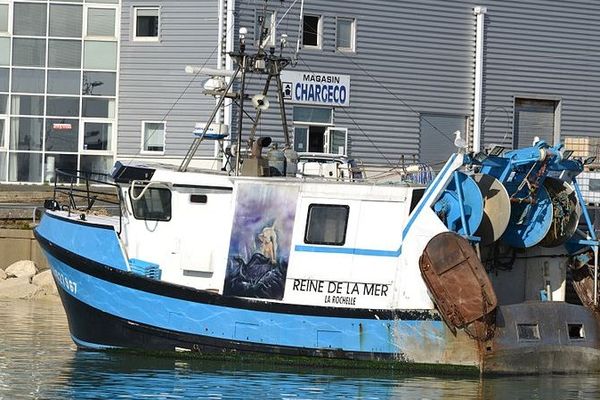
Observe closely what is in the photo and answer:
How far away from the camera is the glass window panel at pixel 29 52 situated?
94.9ft

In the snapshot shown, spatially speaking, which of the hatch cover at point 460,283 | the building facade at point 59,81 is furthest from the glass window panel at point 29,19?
the hatch cover at point 460,283

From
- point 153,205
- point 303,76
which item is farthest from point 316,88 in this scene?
point 153,205

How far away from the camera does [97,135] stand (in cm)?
2903

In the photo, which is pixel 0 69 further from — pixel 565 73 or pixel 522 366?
pixel 522 366

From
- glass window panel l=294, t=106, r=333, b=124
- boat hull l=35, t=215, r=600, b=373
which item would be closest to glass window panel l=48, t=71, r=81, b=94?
glass window panel l=294, t=106, r=333, b=124

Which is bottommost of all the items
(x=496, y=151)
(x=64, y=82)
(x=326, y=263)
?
(x=326, y=263)

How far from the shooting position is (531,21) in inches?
1234

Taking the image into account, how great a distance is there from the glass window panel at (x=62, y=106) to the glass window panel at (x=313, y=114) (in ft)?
16.6

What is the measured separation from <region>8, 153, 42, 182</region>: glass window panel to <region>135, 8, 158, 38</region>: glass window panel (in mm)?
3676

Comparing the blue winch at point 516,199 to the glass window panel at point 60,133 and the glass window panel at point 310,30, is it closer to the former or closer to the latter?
the glass window panel at point 310,30

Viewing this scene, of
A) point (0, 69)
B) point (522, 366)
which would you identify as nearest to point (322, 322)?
point (522, 366)

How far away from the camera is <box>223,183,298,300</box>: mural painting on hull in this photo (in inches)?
573

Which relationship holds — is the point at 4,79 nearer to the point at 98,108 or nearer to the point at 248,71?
the point at 98,108

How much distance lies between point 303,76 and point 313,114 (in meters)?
1.00
